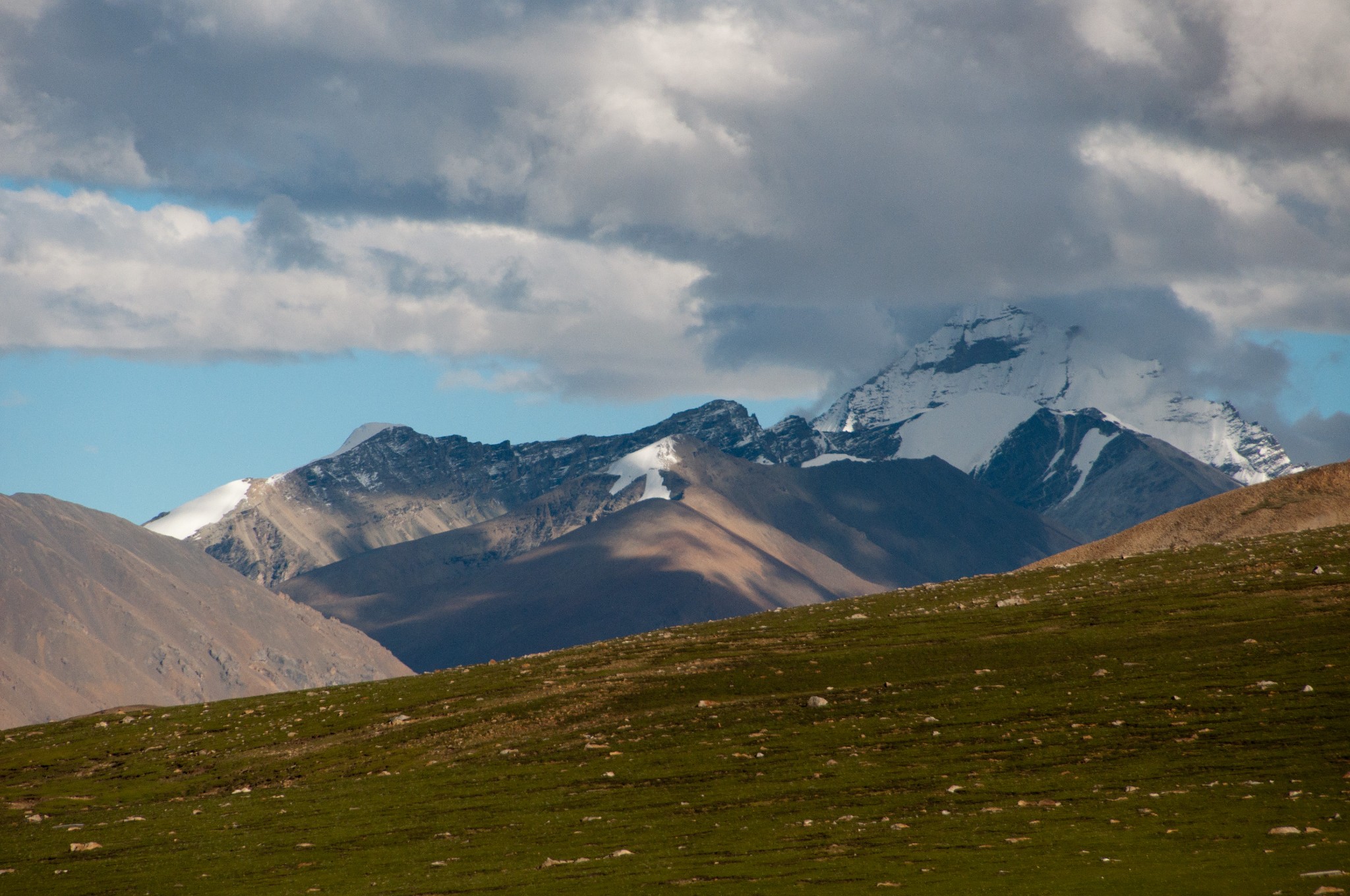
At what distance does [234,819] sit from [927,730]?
2613 centimetres

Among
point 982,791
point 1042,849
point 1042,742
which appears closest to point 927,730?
point 1042,742

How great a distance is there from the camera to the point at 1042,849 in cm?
3553

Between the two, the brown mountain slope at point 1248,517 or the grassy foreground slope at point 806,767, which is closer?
the grassy foreground slope at point 806,767

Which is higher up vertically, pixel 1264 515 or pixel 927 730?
pixel 1264 515

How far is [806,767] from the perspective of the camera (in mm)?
47844

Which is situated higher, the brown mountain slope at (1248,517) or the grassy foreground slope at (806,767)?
the brown mountain slope at (1248,517)

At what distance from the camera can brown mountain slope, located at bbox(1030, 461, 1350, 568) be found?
336 feet

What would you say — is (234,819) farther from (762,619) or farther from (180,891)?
(762,619)

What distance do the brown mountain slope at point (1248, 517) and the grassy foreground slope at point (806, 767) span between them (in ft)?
83.1

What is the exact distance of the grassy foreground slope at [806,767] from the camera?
1437 inches

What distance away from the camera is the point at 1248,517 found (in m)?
105

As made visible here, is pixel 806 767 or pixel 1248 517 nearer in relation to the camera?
pixel 806 767

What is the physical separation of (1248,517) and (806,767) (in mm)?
69618

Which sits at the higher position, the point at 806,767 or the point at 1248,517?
the point at 1248,517
